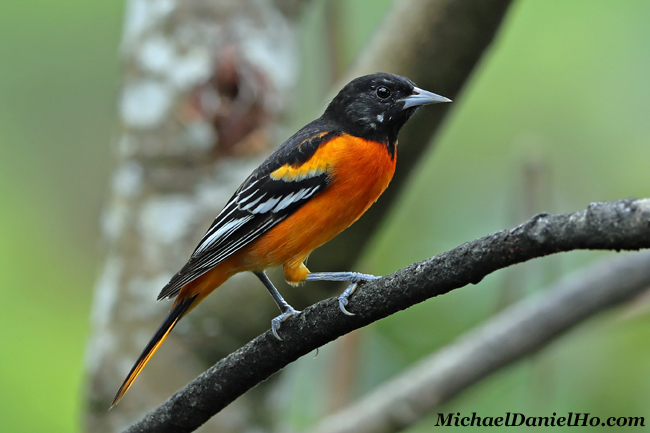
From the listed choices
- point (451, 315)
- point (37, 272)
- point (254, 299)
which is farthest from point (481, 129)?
point (37, 272)

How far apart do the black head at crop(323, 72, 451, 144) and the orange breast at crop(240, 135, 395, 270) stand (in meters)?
0.13

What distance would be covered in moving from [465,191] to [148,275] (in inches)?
149

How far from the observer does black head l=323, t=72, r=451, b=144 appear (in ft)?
10.8

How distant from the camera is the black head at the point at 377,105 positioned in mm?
3281

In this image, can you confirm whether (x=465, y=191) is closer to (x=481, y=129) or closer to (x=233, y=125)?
(x=481, y=129)

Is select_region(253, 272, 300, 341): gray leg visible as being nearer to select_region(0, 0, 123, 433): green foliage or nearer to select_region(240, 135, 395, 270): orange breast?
select_region(240, 135, 395, 270): orange breast

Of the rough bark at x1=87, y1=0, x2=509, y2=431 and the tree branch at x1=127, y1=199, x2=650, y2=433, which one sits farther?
the rough bark at x1=87, y1=0, x2=509, y2=431

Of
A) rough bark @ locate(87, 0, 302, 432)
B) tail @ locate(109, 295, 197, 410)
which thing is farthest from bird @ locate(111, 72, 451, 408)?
rough bark @ locate(87, 0, 302, 432)

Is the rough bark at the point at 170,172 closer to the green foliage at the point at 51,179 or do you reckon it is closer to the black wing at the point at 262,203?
the black wing at the point at 262,203

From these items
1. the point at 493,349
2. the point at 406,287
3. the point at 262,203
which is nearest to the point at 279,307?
the point at 262,203

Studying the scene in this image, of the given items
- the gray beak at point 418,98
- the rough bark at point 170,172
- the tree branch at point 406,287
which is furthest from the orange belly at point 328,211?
the rough bark at point 170,172

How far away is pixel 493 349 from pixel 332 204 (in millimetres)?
1820

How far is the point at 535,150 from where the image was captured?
190 inches

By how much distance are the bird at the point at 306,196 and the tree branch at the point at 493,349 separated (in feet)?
A: 4.46
